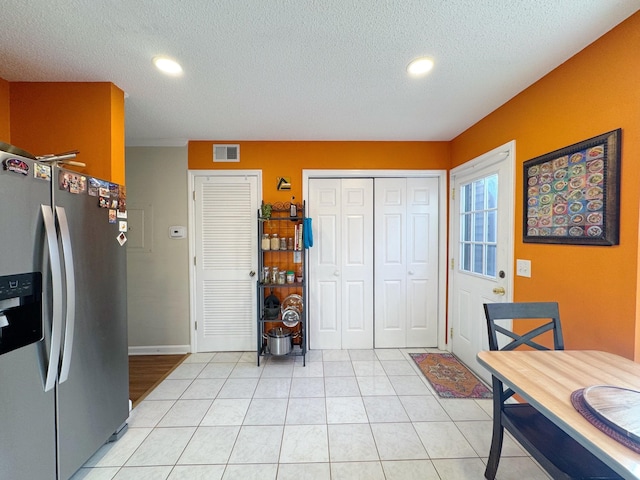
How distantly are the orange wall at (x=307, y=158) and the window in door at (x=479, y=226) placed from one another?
0.67m

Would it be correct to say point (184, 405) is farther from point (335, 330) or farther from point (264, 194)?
point (264, 194)

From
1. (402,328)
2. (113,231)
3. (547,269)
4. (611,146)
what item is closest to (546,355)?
(547,269)

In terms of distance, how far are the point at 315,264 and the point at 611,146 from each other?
239cm

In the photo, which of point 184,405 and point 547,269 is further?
point 184,405

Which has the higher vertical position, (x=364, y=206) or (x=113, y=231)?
(x=364, y=206)

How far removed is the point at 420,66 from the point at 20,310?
2417 millimetres

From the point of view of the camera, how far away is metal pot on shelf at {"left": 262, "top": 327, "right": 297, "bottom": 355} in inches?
105

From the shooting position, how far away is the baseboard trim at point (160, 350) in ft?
9.46

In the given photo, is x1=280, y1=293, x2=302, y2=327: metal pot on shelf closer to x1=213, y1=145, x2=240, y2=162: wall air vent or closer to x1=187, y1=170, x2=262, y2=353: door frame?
x1=187, y1=170, x2=262, y2=353: door frame

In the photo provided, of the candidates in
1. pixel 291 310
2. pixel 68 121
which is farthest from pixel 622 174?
pixel 68 121

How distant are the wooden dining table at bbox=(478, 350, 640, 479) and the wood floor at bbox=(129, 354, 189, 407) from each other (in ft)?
8.59

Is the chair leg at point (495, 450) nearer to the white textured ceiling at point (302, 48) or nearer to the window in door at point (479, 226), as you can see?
the window in door at point (479, 226)

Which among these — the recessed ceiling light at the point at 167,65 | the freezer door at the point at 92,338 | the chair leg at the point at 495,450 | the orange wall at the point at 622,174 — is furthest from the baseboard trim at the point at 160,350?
the orange wall at the point at 622,174

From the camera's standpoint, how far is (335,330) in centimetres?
299
